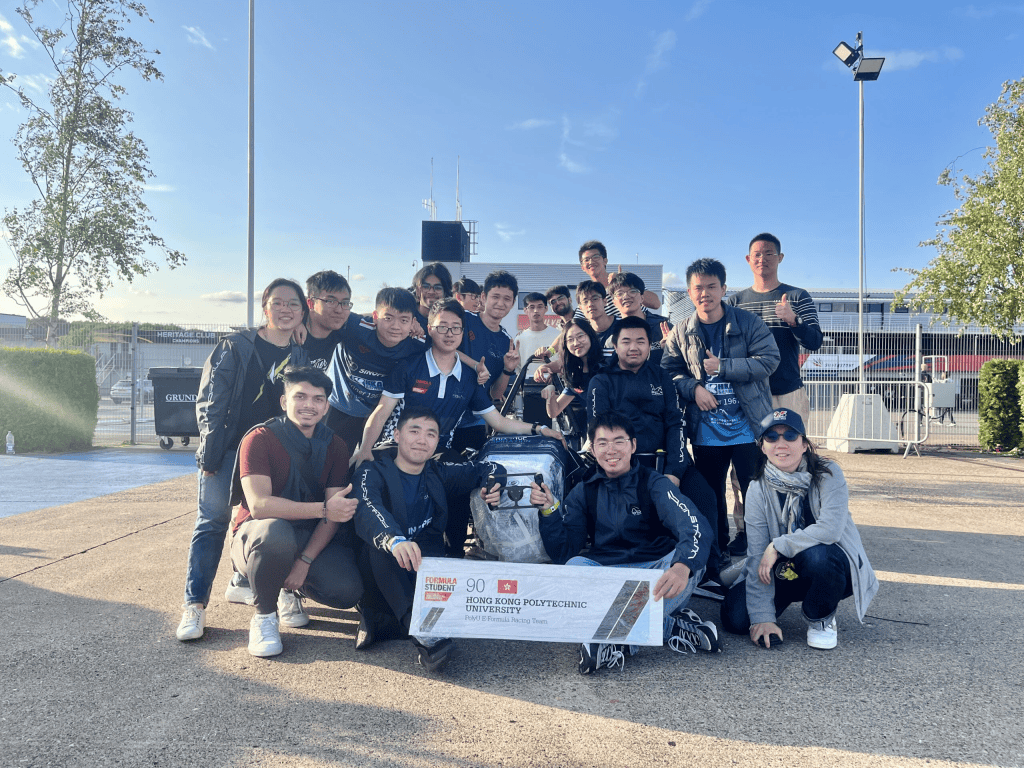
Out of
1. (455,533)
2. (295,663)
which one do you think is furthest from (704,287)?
(295,663)

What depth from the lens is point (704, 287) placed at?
434cm

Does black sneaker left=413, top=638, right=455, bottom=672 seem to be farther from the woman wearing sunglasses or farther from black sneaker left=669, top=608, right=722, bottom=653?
the woman wearing sunglasses

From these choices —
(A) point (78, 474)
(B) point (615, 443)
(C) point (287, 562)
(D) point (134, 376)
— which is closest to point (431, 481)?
(C) point (287, 562)

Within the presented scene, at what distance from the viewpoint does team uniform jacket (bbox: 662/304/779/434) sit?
13.9 feet

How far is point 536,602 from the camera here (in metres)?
2.92

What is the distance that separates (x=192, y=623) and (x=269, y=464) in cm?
94

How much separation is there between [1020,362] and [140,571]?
14.0 meters

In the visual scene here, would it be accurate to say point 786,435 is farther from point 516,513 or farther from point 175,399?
point 175,399

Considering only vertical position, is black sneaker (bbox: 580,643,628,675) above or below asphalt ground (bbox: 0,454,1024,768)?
above

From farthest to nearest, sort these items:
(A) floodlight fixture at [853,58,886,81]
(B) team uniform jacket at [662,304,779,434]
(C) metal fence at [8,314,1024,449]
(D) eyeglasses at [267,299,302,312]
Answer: (A) floodlight fixture at [853,58,886,81], (C) metal fence at [8,314,1024,449], (B) team uniform jacket at [662,304,779,434], (D) eyeglasses at [267,299,302,312]

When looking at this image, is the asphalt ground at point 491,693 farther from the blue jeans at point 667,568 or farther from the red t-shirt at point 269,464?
the red t-shirt at point 269,464

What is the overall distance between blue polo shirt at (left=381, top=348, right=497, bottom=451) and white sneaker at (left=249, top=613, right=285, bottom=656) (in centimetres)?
116

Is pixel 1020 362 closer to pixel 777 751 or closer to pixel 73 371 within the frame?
pixel 777 751

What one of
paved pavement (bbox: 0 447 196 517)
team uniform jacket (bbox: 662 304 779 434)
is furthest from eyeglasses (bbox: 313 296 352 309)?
paved pavement (bbox: 0 447 196 517)
